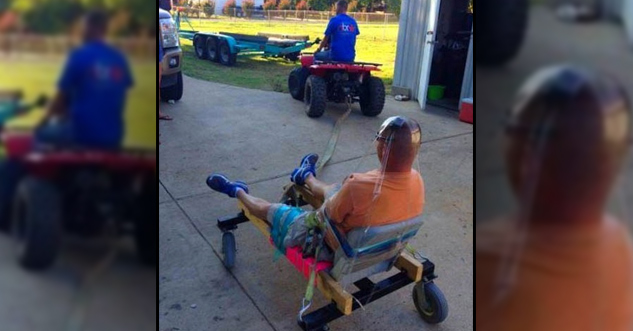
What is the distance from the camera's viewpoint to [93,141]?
67 centimetres

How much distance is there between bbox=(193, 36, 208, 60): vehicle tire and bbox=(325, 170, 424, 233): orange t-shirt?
10.5 m

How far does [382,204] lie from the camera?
7.13ft

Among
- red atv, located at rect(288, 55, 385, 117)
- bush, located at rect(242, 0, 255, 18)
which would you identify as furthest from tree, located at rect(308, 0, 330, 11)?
red atv, located at rect(288, 55, 385, 117)

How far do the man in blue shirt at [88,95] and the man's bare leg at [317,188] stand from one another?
95.6 inches

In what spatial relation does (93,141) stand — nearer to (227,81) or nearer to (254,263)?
(254,263)

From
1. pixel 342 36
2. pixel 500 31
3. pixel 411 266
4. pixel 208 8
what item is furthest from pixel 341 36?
pixel 208 8

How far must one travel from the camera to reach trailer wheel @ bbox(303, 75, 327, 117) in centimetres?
633

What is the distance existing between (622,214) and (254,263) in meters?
2.61

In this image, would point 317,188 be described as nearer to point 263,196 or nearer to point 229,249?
point 229,249

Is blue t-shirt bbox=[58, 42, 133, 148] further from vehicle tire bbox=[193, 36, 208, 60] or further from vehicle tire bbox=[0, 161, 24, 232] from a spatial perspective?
vehicle tire bbox=[193, 36, 208, 60]

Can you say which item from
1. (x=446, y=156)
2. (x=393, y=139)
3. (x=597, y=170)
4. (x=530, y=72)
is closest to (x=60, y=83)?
(x=530, y=72)

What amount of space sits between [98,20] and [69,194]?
0.25 m

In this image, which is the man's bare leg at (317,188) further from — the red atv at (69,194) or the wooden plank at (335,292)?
the red atv at (69,194)

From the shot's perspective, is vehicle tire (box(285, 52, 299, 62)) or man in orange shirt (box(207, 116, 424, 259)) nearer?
man in orange shirt (box(207, 116, 424, 259))
